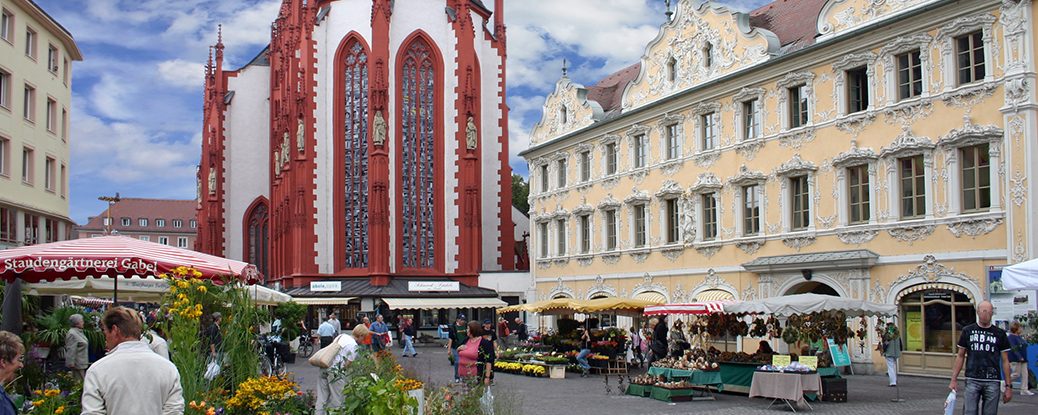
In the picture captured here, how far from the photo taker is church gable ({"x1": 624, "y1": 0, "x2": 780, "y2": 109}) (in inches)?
1231

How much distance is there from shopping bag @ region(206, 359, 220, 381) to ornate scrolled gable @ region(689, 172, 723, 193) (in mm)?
23146

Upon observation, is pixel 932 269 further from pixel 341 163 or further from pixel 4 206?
pixel 341 163

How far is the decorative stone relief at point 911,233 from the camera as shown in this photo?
24984 mm

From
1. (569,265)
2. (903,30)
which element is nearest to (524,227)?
(569,265)

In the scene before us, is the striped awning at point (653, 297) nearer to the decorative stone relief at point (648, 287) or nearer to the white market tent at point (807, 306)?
the decorative stone relief at point (648, 287)

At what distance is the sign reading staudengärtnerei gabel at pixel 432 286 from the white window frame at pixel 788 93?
82.1 ft

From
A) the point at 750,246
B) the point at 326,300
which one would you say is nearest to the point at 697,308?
the point at 750,246

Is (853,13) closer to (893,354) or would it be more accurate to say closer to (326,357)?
(893,354)

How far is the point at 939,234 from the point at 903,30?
504cm

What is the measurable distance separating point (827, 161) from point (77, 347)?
19424 mm

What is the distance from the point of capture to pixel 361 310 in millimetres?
50156

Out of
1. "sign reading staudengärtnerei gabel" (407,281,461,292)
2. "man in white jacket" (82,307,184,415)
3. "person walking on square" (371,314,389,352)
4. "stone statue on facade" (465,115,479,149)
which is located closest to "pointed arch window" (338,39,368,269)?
"sign reading staudengärtnerei gabel" (407,281,461,292)

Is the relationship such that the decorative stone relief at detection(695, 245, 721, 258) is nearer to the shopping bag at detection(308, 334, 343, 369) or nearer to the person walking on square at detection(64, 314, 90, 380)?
the person walking on square at detection(64, 314, 90, 380)

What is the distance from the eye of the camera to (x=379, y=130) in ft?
168
